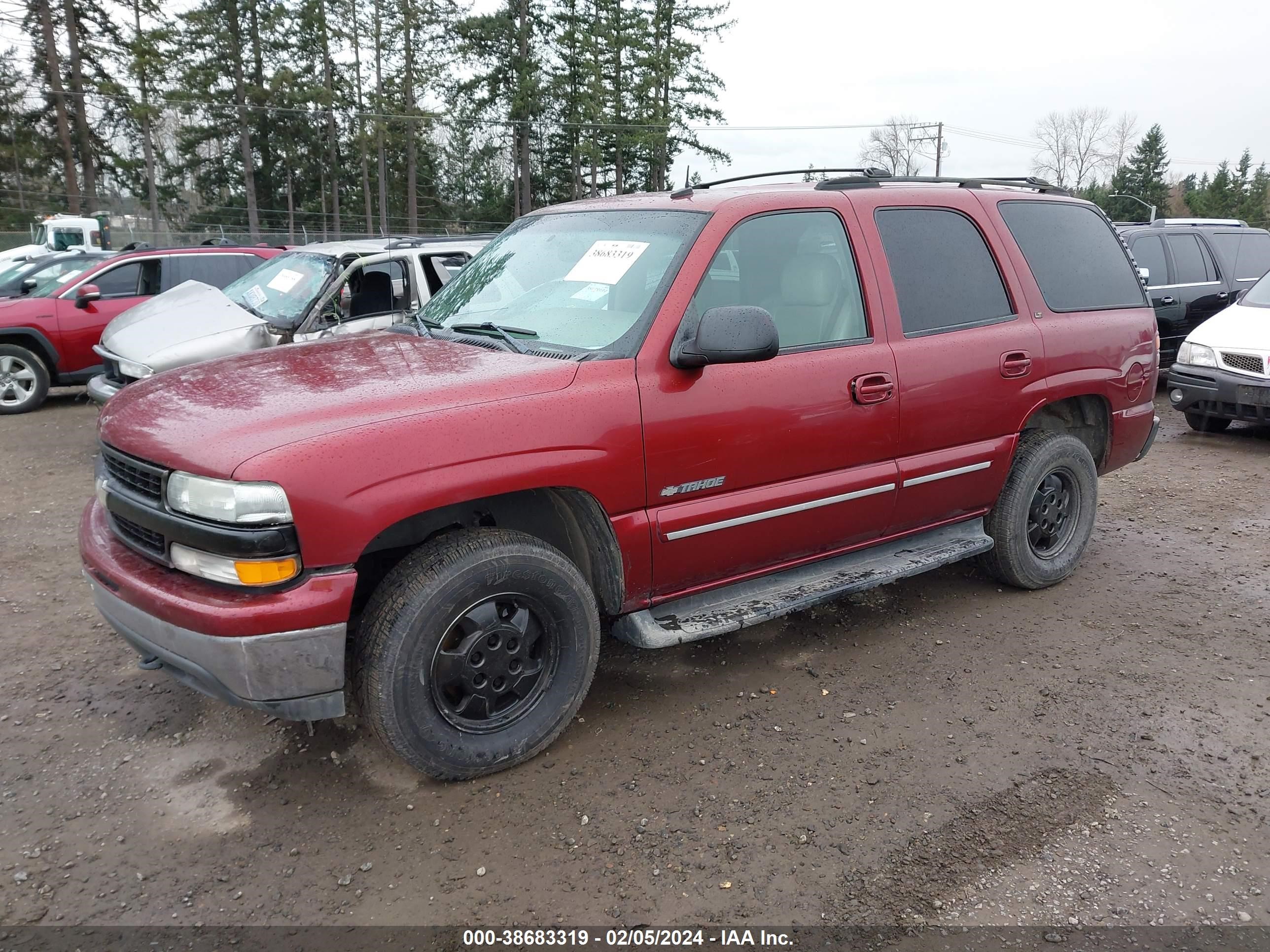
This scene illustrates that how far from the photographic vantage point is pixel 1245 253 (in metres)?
11.4

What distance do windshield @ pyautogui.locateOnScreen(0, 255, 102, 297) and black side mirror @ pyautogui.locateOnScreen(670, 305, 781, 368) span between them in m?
9.82

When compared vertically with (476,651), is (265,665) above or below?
above

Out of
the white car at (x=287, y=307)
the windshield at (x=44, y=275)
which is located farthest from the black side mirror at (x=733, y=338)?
the windshield at (x=44, y=275)

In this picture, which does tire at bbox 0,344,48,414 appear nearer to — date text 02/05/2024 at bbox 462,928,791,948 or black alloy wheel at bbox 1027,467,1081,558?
date text 02/05/2024 at bbox 462,928,791,948

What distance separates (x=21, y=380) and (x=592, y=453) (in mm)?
9625

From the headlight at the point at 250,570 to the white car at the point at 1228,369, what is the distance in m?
8.35

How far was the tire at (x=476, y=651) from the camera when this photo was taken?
2871mm

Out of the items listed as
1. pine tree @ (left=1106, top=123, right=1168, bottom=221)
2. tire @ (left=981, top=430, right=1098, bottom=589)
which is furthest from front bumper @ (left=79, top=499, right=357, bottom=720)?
pine tree @ (left=1106, top=123, right=1168, bottom=221)

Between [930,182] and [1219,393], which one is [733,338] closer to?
[930,182]

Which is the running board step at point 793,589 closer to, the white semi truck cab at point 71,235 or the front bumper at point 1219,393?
the front bumper at point 1219,393

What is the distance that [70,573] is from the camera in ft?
16.9

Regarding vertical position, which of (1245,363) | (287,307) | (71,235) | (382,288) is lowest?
(1245,363)

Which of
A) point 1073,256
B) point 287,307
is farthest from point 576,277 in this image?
point 287,307

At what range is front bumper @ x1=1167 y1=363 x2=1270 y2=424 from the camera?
7945 millimetres
